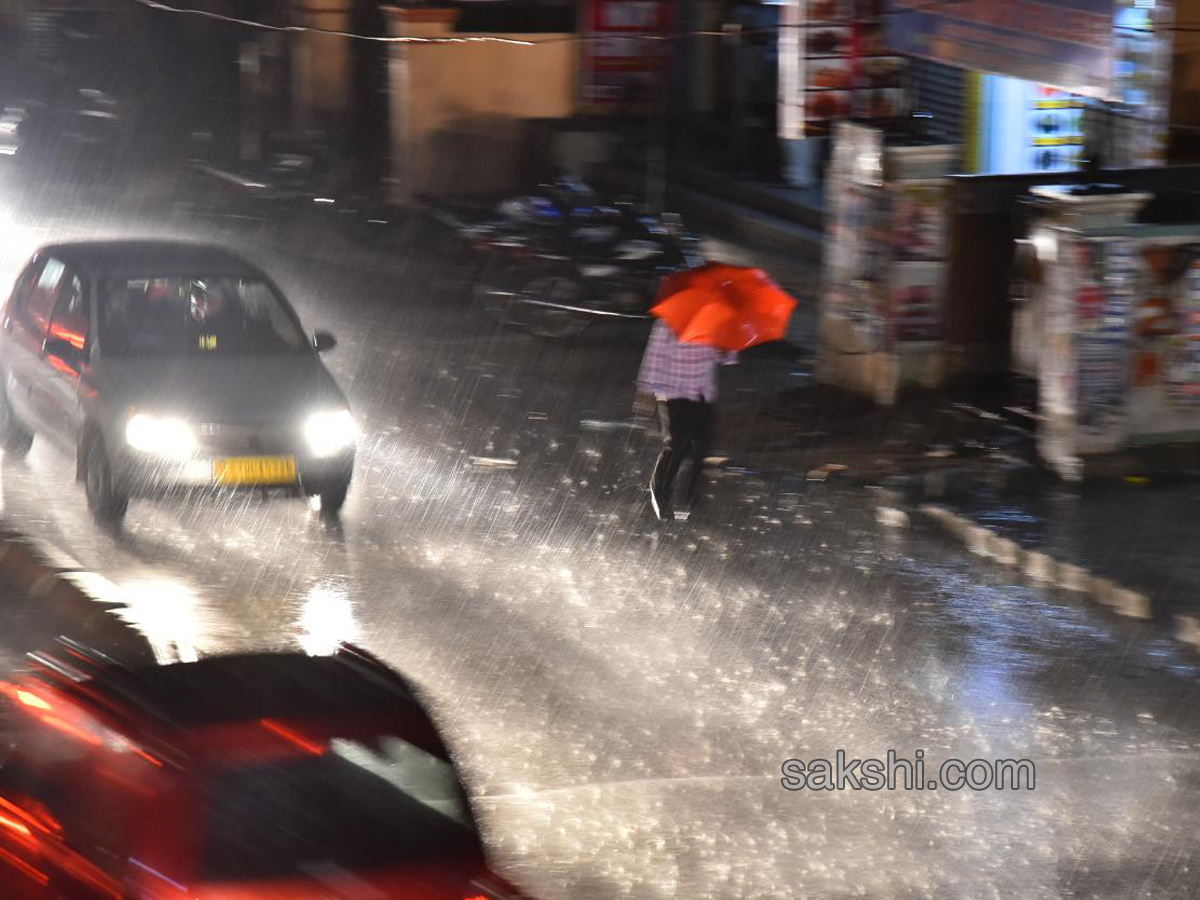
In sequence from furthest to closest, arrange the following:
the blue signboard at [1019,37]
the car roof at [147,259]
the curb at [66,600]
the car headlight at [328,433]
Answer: the blue signboard at [1019,37]
the car roof at [147,259]
the car headlight at [328,433]
the curb at [66,600]

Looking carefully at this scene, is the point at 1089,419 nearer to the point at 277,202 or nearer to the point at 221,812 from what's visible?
the point at 221,812

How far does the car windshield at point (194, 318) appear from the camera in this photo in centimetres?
1204

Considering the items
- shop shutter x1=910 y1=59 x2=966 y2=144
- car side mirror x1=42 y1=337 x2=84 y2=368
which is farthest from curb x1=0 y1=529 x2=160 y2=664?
shop shutter x1=910 y1=59 x2=966 y2=144

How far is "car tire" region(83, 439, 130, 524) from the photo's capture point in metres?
11.6

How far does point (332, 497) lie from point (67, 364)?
6.37ft

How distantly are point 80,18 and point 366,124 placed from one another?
16.5m

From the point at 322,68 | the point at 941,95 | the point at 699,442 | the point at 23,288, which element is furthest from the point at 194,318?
the point at 322,68

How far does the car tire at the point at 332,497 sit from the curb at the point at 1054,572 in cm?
385

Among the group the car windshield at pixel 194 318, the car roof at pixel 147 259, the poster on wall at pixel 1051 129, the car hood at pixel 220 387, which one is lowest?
the car hood at pixel 220 387

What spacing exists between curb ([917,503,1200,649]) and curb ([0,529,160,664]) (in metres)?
5.27

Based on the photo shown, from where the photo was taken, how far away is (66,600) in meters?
10.1

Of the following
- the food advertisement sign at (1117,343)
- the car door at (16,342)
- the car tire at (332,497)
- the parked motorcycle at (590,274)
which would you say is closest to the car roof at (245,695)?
the car tire at (332,497)

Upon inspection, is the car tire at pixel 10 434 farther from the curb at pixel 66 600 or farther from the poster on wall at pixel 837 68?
the poster on wall at pixel 837 68

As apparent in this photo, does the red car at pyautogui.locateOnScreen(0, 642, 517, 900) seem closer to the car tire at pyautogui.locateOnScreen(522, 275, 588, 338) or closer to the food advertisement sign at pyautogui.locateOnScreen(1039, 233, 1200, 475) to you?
the food advertisement sign at pyautogui.locateOnScreen(1039, 233, 1200, 475)
